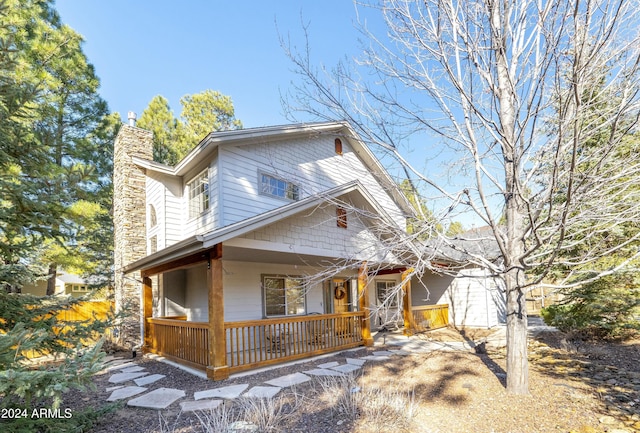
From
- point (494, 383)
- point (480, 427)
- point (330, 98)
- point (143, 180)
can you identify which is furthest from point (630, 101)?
point (143, 180)

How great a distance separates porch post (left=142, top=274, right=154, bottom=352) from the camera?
9562mm

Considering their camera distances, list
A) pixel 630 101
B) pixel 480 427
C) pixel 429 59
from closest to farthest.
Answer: pixel 630 101 < pixel 480 427 < pixel 429 59

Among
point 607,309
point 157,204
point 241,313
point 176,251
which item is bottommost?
point 607,309

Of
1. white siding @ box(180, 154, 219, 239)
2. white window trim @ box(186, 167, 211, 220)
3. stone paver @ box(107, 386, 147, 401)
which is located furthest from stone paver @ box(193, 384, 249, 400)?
white window trim @ box(186, 167, 211, 220)

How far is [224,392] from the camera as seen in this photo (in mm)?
5477

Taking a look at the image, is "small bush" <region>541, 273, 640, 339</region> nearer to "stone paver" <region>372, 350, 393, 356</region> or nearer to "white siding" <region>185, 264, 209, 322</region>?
"stone paver" <region>372, 350, 393, 356</region>

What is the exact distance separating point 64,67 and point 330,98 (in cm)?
1399

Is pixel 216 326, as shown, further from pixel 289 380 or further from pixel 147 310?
pixel 147 310

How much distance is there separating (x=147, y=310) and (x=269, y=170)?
5222 mm

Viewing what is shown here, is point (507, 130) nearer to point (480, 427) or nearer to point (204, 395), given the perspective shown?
point (480, 427)

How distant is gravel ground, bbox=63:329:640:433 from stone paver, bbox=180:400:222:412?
0.13 meters

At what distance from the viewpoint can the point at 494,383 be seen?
5.18 m

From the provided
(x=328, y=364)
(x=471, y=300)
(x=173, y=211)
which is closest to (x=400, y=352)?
(x=328, y=364)

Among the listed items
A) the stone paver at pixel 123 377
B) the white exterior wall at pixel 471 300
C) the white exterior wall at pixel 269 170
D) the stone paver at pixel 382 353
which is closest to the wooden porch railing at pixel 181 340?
the stone paver at pixel 123 377
